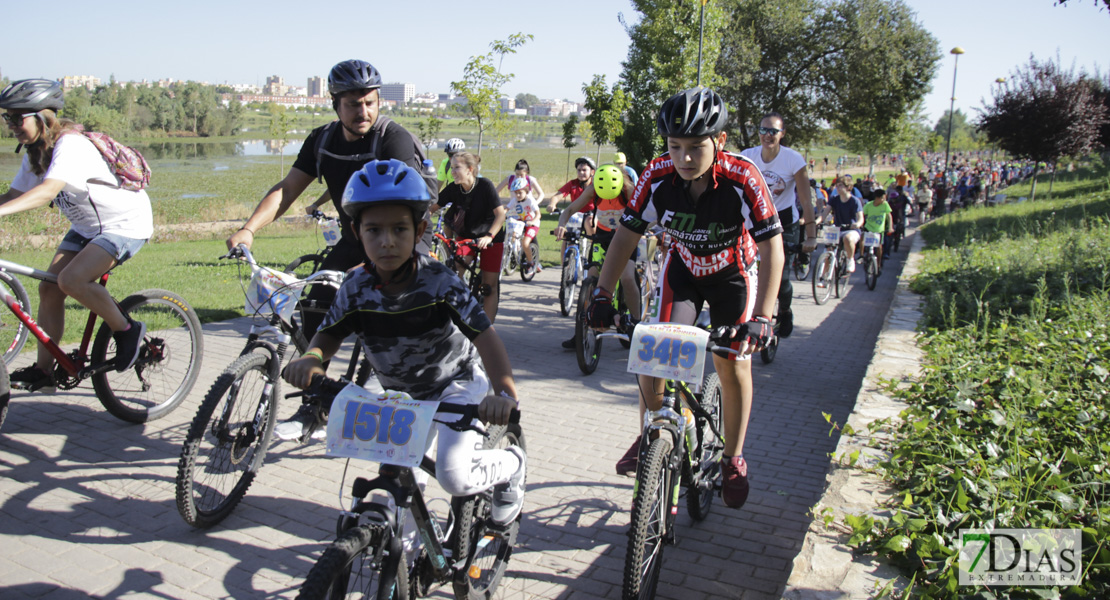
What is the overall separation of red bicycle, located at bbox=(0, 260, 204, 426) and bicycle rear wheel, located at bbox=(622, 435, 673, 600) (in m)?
3.84

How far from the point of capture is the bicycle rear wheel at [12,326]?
5168mm

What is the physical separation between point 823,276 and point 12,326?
11.0 metres

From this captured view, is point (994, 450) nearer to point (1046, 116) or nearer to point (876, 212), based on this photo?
point (876, 212)

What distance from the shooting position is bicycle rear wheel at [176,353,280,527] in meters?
3.87

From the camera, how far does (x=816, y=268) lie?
1269cm

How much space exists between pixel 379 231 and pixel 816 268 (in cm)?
1107

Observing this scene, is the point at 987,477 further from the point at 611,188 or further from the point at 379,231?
the point at 611,188

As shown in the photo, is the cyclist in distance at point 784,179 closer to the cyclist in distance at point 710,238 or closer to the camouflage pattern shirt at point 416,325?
the cyclist in distance at point 710,238

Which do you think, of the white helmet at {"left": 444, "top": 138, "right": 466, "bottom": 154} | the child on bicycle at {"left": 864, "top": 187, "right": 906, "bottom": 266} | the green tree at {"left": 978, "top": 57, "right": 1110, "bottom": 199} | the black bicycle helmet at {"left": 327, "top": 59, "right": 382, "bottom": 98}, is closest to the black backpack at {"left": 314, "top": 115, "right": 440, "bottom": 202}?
the black bicycle helmet at {"left": 327, "top": 59, "right": 382, "bottom": 98}

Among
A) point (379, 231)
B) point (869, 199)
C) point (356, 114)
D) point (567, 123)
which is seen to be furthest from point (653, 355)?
point (567, 123)

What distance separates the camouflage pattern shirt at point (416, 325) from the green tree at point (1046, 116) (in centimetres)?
3344

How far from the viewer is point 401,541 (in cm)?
243

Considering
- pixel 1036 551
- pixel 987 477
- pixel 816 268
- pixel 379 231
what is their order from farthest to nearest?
1. pixel 816 268
2. pixel 987 477
3. pixel 1036 551
4. pixel 379 231

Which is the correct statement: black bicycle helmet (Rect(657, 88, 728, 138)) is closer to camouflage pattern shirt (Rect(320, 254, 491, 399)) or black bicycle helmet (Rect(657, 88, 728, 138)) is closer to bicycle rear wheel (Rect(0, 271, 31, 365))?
camouflage pattern shirt (Rect(320, 254, 491, 399))
